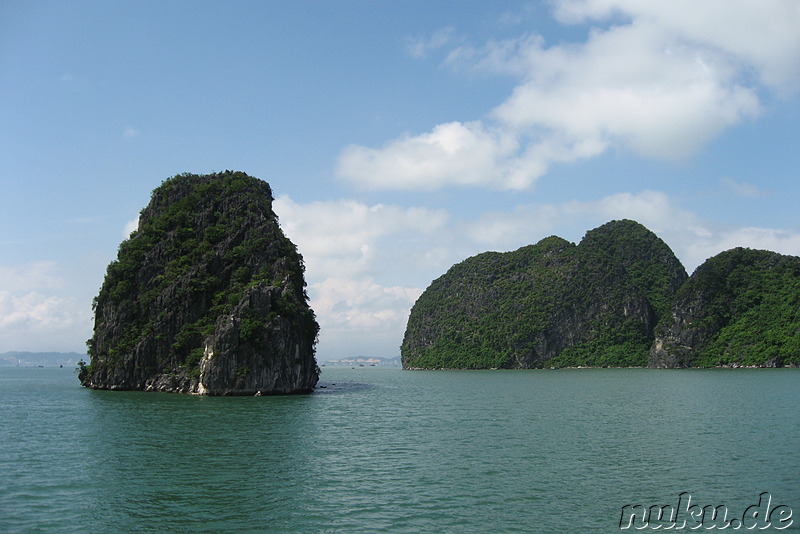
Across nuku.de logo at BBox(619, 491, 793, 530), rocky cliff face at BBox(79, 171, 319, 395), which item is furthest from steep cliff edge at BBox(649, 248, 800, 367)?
nuku.de logo at BBox(619, 491, 793, 530)

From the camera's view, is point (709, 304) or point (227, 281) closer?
point (227, 281)

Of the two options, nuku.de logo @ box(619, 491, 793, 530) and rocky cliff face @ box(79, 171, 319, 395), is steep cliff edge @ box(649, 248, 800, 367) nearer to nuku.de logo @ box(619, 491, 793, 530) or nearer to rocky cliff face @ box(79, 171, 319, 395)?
rocky cliff face @ box(79, 171, 319, 395)

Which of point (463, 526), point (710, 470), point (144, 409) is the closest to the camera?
point (463, 526)

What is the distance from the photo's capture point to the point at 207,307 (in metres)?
82.2

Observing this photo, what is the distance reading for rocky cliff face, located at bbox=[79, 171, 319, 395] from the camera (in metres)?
73.3

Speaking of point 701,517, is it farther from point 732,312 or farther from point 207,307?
point 732,312

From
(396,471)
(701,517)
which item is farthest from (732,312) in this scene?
(701,517)

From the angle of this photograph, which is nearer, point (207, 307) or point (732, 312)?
point (207, 307)

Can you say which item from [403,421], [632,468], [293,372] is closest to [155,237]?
[293,372]

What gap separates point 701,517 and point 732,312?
18206 cm

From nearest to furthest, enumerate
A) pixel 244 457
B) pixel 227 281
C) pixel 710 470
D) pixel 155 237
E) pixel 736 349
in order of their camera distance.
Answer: pixel 710 470, pixel 244 457, pixel 227 281, pixel 155 237, pixel 736 349

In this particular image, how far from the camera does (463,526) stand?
2077 centimetres

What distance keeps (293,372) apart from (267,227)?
76.5 feet

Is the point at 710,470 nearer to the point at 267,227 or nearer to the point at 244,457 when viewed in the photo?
the point at 244,457
